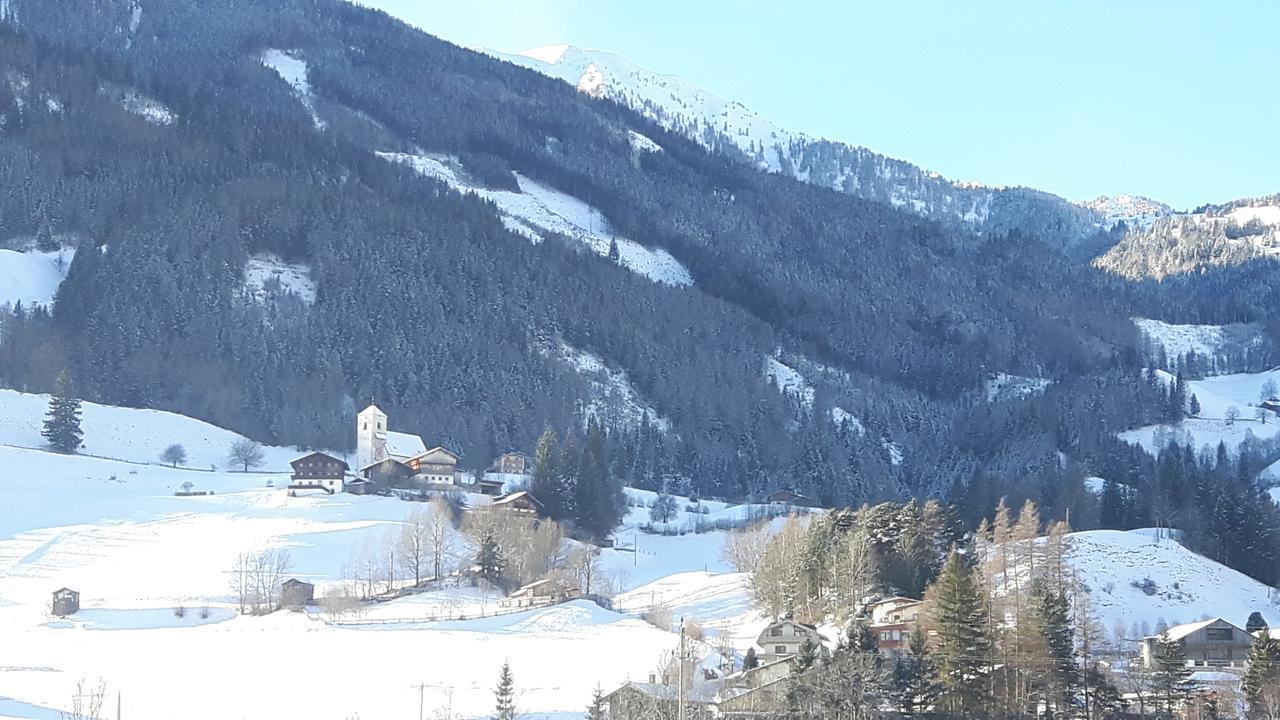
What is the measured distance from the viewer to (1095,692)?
53.8 meters

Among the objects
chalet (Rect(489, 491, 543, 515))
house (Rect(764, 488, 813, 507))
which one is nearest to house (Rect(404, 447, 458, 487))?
chalet (Rect(489, 491, 543, 515))

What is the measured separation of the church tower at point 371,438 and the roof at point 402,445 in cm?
54

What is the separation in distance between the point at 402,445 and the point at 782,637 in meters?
59.1

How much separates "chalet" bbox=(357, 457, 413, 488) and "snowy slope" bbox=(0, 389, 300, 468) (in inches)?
502

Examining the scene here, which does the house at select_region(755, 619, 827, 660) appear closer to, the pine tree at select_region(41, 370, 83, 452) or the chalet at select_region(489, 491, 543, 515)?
the chalet at select_region(489, 491, 543, 515)

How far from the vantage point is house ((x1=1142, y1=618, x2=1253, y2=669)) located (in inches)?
2527

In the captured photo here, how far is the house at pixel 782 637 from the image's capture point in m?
61.1

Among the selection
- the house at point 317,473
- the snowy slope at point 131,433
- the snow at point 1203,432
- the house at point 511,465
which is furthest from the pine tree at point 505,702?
the snow at point 1203,432

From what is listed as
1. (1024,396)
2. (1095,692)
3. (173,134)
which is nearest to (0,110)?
(173,134)

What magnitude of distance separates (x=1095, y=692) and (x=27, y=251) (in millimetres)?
138173

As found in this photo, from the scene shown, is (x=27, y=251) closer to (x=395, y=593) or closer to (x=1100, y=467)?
(x=395, y=593)

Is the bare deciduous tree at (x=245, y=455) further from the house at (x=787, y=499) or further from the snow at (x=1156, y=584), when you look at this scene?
the snow at (x=1156, y=584)

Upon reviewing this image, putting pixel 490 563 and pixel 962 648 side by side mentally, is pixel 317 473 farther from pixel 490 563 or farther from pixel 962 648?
pixel 962 648

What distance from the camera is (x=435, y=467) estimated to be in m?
105
